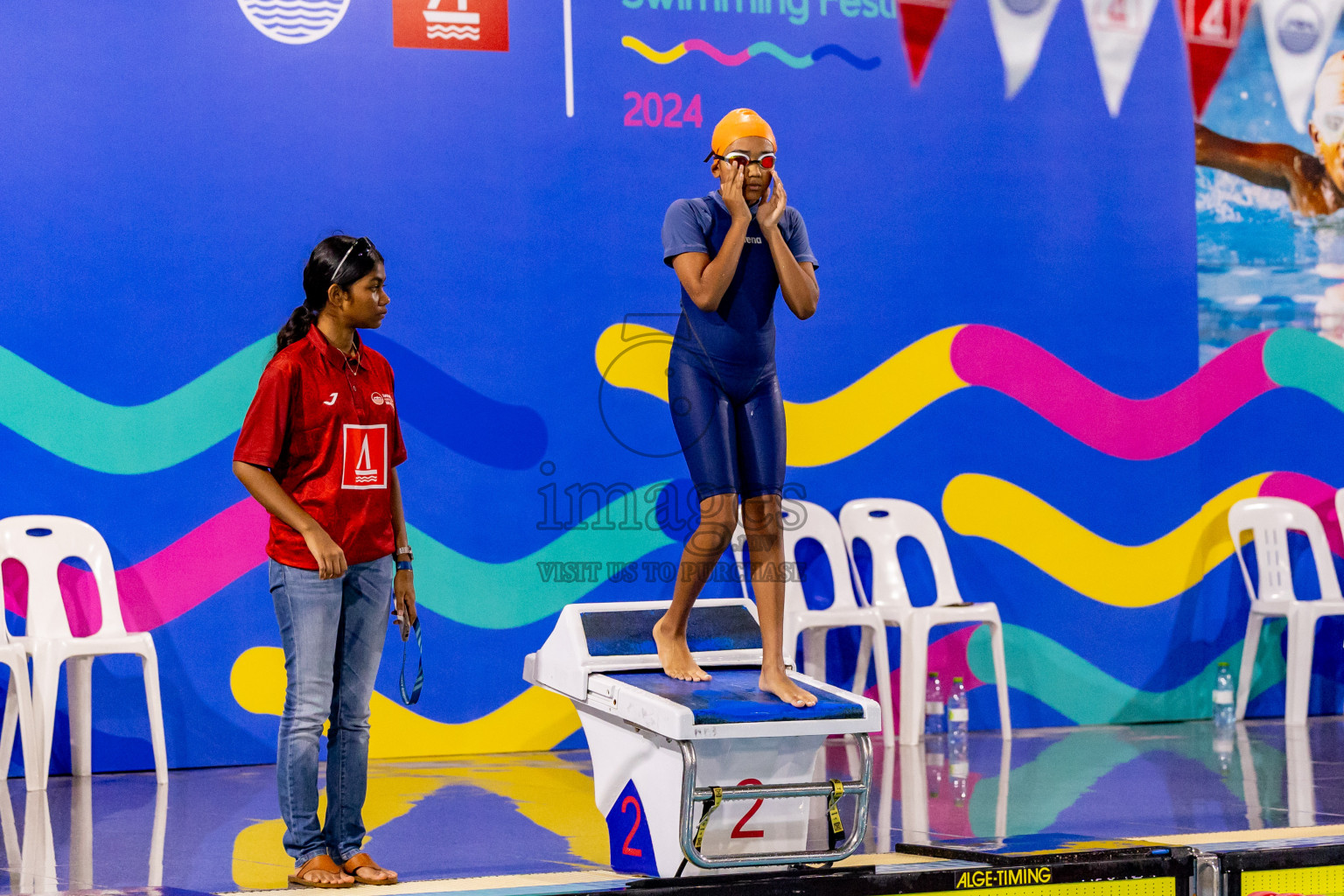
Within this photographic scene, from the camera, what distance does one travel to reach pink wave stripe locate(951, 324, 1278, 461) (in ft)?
23.3

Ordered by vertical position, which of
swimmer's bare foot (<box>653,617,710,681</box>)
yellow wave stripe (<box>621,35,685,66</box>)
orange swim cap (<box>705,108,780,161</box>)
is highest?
yellow wave stripe (<box>621,35,685,66</box>)

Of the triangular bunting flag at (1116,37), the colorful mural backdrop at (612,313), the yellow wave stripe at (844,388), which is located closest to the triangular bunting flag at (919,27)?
the colorful mural backdrop at (612,313)

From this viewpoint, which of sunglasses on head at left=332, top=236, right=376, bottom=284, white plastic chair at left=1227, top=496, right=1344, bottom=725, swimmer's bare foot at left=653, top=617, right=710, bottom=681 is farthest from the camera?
white plastic chair at left=1227, top=496, right=1344, bottom=725

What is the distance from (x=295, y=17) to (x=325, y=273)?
118 inches

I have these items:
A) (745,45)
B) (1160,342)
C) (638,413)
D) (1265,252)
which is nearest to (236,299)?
(638,413)

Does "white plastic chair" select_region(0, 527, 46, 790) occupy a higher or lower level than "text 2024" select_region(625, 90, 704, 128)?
lower

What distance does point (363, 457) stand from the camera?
12.1 feet

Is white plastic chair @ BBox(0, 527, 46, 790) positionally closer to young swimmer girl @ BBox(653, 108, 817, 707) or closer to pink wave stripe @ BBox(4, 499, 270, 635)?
pink wave stripe @ BBox(4, 499, 270, 635)

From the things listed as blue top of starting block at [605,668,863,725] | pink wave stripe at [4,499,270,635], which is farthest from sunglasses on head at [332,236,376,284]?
pink wave stripe at [4,499,270,635]

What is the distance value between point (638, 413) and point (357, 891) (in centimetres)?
350

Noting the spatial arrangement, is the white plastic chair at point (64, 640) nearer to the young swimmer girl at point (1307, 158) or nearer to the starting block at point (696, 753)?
the starting block at point (696, 753)

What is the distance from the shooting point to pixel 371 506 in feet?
12.1

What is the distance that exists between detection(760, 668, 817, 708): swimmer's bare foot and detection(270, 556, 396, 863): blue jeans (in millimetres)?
1002

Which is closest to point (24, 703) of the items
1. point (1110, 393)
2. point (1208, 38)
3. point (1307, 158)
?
point (1110, 393)
